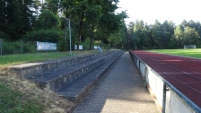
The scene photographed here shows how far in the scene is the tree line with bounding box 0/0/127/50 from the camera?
134 ft

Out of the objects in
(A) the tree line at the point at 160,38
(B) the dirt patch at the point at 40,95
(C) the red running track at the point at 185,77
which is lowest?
(C) the red running track at the point at 185,77

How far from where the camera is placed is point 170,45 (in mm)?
136250

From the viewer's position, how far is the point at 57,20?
66.1 metres

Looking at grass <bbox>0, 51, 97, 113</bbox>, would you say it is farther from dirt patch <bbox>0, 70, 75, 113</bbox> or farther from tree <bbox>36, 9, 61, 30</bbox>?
tree <bbox>36, 9, 61, 30</bbox>

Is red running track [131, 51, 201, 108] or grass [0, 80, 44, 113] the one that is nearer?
grass [0, 80, 44, 113]

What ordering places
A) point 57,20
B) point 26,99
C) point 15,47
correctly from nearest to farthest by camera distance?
point 26,99 < point 15,47 < point 57,20

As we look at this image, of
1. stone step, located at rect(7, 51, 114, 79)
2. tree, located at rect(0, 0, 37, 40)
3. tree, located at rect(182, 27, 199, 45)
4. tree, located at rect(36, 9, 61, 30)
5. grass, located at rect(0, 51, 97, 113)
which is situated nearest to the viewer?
grass, located at rect(0, 51, 97, 113)

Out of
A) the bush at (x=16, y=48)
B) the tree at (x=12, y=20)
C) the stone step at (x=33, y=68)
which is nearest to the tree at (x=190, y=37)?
the tree at (x=12, y=20)

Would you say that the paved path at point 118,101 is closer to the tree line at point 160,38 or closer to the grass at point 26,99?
the grass at point 26,99

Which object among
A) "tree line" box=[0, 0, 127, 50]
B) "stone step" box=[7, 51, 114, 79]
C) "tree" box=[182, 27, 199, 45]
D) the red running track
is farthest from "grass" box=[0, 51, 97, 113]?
"tree" box=[182, 27, 199, 45]

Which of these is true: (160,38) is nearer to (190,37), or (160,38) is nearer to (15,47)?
(190,37)

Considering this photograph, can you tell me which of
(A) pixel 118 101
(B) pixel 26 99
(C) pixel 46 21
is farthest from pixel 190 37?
(B) pixel 26 99

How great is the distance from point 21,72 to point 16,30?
49749 millimetres

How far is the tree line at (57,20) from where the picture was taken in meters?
40.7
